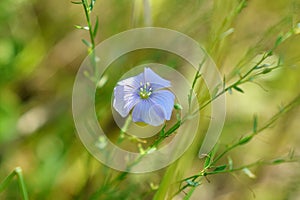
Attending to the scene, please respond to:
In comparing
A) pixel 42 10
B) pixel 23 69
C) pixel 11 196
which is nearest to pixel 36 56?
pixel 23 69

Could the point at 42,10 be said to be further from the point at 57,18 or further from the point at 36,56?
the point at 36,56

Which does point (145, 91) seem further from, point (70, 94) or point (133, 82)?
point (70, 94)

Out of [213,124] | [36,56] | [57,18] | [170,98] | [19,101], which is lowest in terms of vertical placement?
[170,98]

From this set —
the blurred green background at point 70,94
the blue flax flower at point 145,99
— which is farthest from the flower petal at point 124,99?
the blurred green background at point 70,94

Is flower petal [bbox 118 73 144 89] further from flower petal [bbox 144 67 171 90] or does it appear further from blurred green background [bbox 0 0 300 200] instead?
blurred green background [bbox 0 0 300 200]

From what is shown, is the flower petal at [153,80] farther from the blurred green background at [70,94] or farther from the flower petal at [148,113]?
the blurred green background at [70,94]

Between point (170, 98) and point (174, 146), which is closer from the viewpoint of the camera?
point (170, 98)
